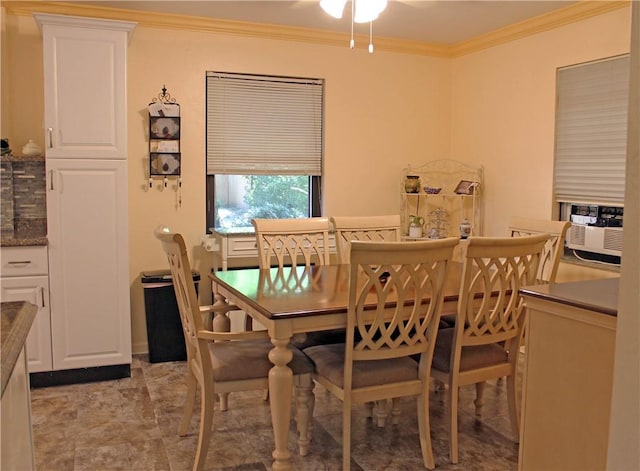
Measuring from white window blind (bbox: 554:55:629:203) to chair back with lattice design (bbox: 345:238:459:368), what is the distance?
5.62ft

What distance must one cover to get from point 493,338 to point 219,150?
2.55 metres

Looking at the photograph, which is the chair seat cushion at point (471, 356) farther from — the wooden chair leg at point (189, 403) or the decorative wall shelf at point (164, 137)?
the decorative wall shelf at point (164, 137)

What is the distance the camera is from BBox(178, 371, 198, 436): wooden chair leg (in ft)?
9.61

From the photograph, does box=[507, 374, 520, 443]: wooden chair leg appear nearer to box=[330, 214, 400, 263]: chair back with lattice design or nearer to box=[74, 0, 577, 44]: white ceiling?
box=[330, 214, 400, 263]: chair back with lattice design

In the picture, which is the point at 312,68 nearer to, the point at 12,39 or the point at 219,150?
the point at 219,150


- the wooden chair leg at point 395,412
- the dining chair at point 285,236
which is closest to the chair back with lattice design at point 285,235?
the dining chair at point 285,236

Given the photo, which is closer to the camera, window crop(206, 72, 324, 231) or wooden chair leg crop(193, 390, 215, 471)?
wooden chair leg crop(193, 390, 215, 471)

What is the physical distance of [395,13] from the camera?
4.16 metres

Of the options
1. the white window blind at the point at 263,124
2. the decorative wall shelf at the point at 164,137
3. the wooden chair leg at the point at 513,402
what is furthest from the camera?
the white window blind at the point at 263,124

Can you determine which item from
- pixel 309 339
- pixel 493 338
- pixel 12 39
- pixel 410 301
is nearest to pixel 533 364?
pixel 410 301

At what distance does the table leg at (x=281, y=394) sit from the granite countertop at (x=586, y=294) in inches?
44.1

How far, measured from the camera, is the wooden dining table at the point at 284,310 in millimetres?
2479

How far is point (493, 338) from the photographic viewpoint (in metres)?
2.86

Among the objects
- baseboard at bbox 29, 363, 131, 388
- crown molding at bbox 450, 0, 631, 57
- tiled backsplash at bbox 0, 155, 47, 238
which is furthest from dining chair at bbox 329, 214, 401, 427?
tiled backsplash at bbox 0, 155, 47, 238
